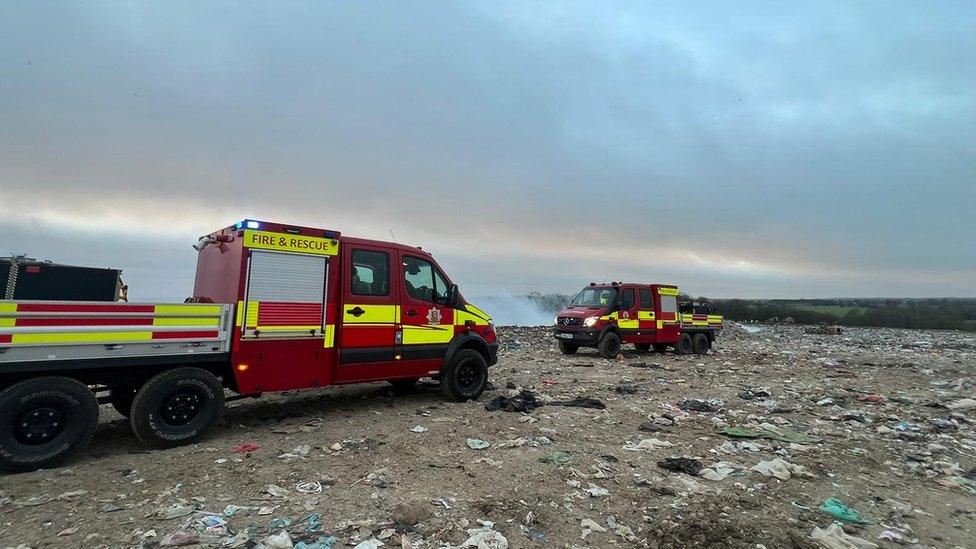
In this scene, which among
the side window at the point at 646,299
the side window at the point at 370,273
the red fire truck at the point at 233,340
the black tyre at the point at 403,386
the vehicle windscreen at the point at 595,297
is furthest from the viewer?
the side window at the point at 646,299

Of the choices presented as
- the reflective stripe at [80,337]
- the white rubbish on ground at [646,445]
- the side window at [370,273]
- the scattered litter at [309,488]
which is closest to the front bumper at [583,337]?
the white rubbish on ground at [646,445]

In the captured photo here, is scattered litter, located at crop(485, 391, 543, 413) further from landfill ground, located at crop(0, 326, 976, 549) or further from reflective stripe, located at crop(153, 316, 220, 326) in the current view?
reflective stripe, located at crop(153, 316, 220, 326)

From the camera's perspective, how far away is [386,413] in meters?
6.30

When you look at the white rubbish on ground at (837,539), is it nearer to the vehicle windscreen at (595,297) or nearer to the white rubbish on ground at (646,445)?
the white rubbish on ground at (646,445)

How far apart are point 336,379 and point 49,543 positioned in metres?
3.04

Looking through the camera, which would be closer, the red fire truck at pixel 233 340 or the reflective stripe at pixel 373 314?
the red fire truck at pixel 233 340

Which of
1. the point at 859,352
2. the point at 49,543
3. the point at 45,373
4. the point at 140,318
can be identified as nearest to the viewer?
the point at 49,543

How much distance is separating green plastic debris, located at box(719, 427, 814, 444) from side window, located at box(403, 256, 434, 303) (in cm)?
426

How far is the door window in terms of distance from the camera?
21.7 feet

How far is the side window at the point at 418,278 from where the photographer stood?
21.7ft

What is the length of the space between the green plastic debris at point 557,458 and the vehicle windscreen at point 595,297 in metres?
9.56

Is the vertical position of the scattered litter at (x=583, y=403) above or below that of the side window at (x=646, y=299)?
below

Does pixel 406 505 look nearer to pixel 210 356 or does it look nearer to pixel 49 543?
pixel 49 543

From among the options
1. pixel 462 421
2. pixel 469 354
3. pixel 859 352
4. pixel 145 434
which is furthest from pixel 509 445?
pixel 859 352
